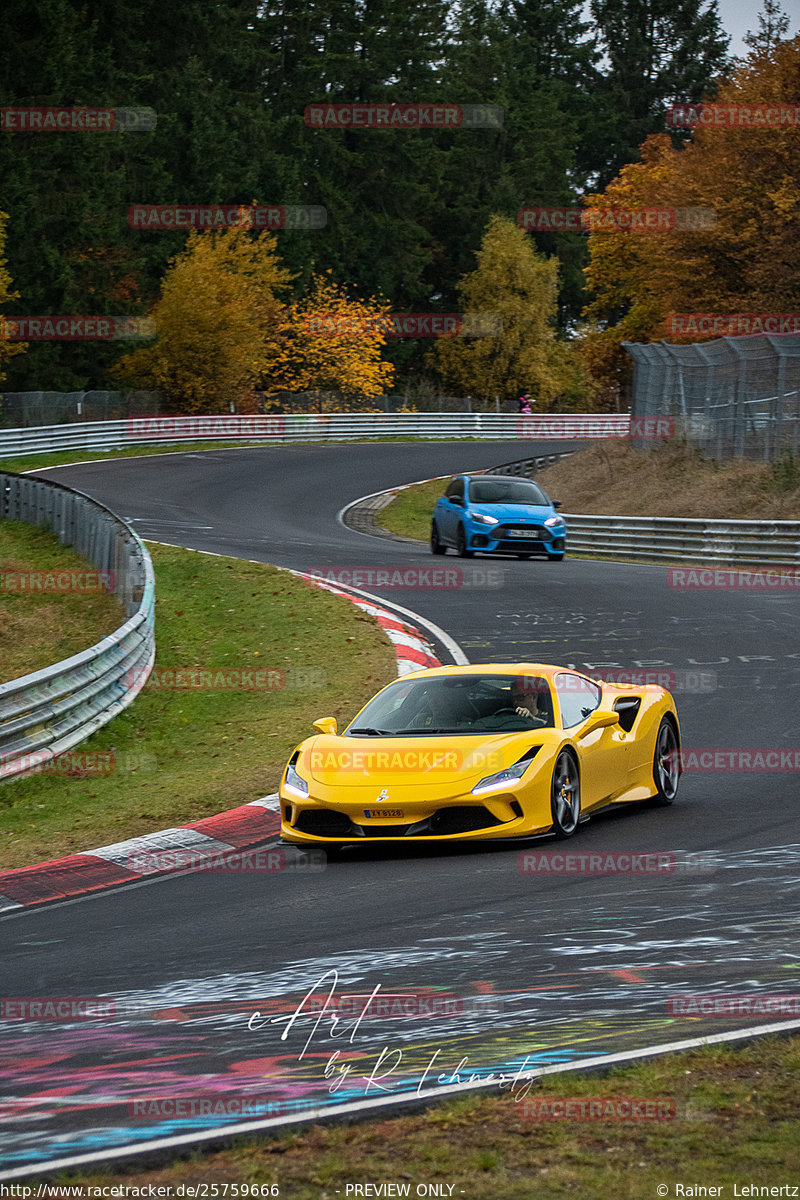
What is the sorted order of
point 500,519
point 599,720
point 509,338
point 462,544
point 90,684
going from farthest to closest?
point 509,338, point 462,544, point 500,519, point 90,684, point 599,720

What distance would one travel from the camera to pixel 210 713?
16.3 meters

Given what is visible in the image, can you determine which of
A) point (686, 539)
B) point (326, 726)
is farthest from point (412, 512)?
point (326, 726)

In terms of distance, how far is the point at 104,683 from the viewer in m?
15.1

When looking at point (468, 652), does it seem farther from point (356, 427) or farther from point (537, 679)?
point (356, 427)

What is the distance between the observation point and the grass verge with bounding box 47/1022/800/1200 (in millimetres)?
4109

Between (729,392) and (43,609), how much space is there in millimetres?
18355

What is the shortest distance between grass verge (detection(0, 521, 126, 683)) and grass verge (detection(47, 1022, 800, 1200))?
14.7m

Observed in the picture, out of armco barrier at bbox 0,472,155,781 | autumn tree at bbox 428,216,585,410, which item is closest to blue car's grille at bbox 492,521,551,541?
armco barrier at bbox 0,472,155,781

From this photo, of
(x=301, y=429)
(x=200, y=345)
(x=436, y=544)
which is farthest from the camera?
(x=200, y=345)

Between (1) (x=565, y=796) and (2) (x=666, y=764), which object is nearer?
(1) (x=565, y=796)

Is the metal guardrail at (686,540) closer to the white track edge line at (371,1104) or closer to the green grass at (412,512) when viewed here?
the green grass at (412,512)

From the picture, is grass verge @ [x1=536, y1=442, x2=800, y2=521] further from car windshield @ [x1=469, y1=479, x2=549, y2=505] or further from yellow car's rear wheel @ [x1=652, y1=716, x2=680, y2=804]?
yellow car's rear wheel @ [x1=652, y1=716, x2=680, y2=804]

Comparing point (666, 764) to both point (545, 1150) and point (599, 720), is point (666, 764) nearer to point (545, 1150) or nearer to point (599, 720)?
point (599, 720)

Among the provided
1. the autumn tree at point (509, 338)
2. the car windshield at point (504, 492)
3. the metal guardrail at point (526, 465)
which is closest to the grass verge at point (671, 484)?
the metal guardrail at point (526, 465)
